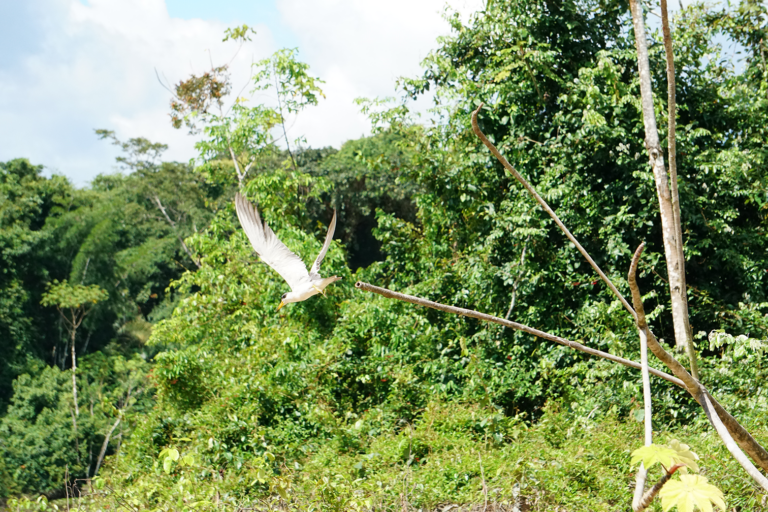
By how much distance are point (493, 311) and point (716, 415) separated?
12.5 feet

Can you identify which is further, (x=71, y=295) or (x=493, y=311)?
(x=71, y=295)

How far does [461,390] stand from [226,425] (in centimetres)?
174

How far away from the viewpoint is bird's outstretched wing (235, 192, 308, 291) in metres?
1.64

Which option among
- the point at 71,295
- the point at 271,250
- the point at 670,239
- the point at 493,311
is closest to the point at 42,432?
the point at 71,295

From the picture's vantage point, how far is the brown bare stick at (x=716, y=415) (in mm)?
1076

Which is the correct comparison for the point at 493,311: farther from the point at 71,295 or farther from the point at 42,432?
the point at 71,295

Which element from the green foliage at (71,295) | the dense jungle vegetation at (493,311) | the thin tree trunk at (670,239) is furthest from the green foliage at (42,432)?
the thin tree trunk at (670,239)

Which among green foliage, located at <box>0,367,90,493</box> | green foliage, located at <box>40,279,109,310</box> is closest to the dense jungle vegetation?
green foliage, located at <box>0,367,90,493</box>

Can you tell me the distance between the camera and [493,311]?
16.4 ft

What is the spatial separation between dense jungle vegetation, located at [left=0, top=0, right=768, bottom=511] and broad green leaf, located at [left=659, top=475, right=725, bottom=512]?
70.0 inches

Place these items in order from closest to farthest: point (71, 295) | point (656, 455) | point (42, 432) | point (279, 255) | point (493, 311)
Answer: point (656, 455)
point (279, 255)
point (493, 311)
point (42, 432)
point (71, 295)

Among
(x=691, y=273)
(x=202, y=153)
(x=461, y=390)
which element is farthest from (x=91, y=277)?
(x=691, y=273)

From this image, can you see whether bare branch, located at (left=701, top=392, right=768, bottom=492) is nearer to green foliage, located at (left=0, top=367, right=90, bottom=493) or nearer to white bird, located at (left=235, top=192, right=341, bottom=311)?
white bird, located at (left=235, top=192, right=341, bottom=311)

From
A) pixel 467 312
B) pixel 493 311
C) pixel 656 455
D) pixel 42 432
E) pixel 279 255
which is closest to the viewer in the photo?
pixel 656 455
